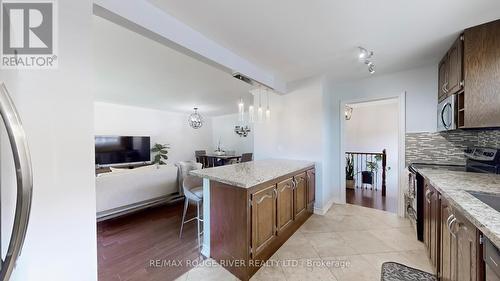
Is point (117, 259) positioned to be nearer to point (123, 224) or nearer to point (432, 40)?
point (123, 224)

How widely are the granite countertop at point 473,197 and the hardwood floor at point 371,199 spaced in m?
1.85

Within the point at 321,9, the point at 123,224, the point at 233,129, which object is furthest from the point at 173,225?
the point at 233,129

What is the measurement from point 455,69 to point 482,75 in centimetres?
33

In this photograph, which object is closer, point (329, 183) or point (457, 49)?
point (457, 49)

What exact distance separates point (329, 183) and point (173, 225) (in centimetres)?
270

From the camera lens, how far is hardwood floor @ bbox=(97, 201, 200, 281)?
1861 mm

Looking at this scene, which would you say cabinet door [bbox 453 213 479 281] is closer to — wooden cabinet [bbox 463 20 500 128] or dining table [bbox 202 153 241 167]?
wooden cabinet [bbox 463 20 500 128]

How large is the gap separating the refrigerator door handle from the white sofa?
100 inches

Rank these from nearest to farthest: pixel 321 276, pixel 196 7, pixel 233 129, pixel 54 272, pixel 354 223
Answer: pixel 54 272 → pixel 196 7 → pixel 321 276 → pixel 354 223 → pixel 233 129

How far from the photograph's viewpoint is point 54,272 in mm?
942

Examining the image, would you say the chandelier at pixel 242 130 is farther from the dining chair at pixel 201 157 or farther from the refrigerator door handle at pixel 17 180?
the refrigerator door handle at pixel 17 180

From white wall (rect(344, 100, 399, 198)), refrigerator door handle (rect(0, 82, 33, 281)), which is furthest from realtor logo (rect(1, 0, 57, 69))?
white wall (rect(344, 100, 399, 198))

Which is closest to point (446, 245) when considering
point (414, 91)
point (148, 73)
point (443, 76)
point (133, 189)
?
point (443, 76)

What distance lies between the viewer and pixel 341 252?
214 centimetres
